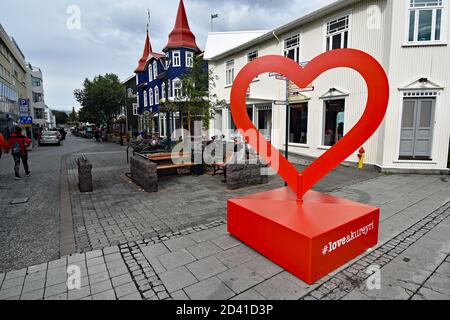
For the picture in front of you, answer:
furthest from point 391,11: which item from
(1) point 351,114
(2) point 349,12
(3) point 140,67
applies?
(3) point 140,67

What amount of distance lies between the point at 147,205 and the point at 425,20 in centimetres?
1084

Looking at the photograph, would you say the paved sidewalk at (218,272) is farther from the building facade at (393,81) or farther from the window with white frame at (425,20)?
the window with white frame at (425,20)

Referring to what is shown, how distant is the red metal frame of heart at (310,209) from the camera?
3.09m

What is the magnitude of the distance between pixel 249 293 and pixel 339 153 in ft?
7.87

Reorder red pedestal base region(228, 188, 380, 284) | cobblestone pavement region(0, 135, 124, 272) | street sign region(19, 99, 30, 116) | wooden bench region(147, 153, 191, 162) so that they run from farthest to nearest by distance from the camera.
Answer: street sign region(19, 99, 30, 116)
wooden bench region(147, 153, 191, 162)
cobblestone pavement region(0, 135, 124, 272)
red pedestal base region(228, 188, 380, 284)

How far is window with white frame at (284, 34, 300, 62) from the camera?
12578 mm

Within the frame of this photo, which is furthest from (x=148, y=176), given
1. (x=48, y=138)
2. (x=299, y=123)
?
(x=48, y=138)

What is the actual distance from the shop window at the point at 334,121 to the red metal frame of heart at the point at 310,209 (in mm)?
7402

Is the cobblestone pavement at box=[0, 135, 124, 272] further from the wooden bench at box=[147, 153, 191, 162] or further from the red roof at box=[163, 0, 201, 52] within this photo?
the red roof at box=[163, 0, 201, 52]

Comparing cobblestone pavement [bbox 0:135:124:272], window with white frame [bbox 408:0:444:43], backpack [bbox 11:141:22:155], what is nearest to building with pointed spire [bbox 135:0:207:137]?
backpack [bbox 11:141:22:155]

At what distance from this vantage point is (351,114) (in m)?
10.2

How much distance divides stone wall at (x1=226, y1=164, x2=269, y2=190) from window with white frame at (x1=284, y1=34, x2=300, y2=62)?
7546mm

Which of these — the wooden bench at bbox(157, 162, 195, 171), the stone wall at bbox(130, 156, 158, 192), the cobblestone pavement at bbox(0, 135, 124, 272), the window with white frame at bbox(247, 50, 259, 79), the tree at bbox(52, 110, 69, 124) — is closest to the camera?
the cobblestone pavement at bbox(0, 135, 124, 272)
